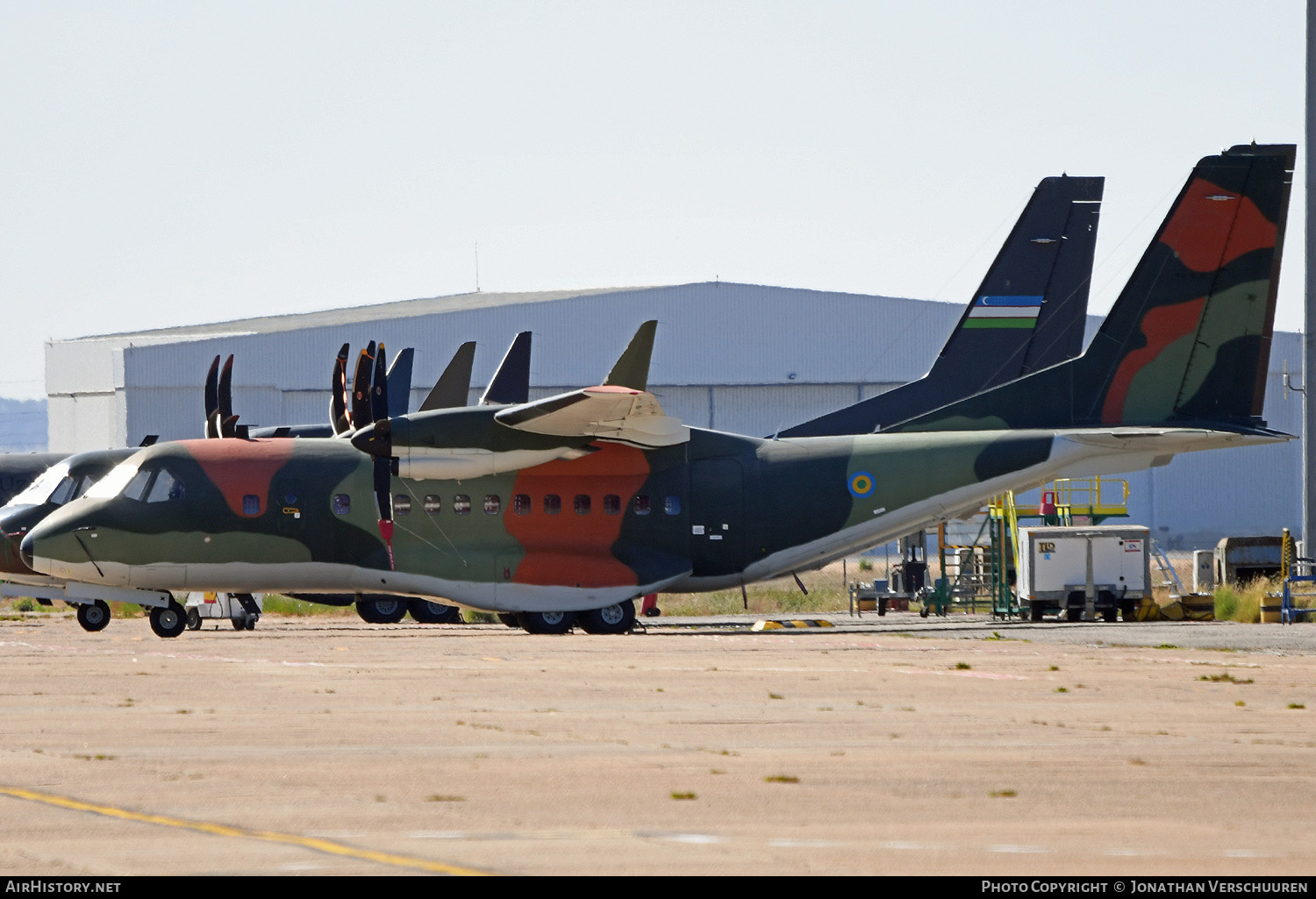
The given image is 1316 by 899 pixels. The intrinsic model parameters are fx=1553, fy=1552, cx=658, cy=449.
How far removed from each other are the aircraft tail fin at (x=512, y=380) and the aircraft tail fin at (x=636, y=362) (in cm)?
724

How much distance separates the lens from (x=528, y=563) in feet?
81.0

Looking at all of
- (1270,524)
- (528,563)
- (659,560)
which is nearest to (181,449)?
(528,563)

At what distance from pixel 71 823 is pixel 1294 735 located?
814 cm

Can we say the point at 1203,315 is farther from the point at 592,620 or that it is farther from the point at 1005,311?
the point at 592,620

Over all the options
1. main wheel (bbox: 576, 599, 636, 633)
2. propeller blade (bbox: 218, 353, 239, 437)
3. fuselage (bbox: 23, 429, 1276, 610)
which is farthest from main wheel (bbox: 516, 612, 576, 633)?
propeller blade (bbox: 218, 353, 239, 437)

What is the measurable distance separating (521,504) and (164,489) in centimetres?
560

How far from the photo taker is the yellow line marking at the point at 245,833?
6676mm

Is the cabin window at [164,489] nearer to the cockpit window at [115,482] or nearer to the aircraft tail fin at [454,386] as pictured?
the cockpit window at [115,482]

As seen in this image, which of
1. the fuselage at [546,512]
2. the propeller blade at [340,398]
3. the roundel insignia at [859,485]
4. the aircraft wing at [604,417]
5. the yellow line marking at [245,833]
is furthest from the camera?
the propeller blade at [340,398]

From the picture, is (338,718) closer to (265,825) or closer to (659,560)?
(265,825)

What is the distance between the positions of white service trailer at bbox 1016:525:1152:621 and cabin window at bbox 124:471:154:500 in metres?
14.9

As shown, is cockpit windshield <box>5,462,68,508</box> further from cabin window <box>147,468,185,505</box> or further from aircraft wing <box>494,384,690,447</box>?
aircraft wing <box>494,384,690,447</box>

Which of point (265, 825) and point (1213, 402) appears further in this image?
point (1213, 402)

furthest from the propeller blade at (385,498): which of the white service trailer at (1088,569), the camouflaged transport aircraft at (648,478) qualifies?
the white service trailer at (1088,569)
